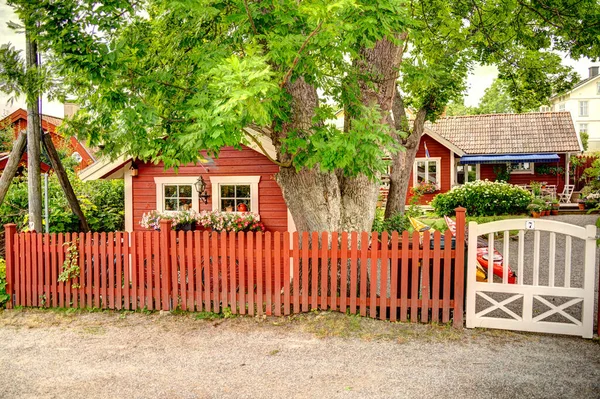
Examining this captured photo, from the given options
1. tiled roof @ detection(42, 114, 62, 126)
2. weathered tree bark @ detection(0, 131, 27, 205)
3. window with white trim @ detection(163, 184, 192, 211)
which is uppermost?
tiled roof @ detection(42, 114, 62, 126)

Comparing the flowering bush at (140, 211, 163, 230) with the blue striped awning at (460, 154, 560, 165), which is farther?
the blue striped awning at (460, 154, 560, 165)

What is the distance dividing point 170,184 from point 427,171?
1678 centimetres

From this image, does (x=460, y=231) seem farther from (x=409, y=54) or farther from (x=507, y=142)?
(x=507, y=142)

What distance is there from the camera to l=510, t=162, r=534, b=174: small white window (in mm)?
25172

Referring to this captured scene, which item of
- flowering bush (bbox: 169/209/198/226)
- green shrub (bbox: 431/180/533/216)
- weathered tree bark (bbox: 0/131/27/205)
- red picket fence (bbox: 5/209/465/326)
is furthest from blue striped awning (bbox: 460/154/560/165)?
weathered tree bark (bbox: 0/131/27/205)

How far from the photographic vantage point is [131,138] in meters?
6.43

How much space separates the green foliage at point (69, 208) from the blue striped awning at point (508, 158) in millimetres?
17800

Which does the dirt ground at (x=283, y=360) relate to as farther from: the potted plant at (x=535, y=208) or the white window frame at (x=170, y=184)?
the potted plant at (x=535, y=208)

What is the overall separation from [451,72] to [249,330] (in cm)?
898

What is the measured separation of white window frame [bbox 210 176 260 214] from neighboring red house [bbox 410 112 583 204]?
15.0 m

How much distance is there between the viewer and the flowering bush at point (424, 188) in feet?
77.6

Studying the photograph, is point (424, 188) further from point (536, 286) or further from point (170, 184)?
point (536, 286)

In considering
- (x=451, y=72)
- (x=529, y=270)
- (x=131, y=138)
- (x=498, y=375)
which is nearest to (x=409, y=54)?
(x=451, y=72)

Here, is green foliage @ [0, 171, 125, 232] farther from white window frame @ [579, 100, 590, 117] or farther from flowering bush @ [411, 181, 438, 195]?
white window frame @ [579, 100, 590, 117]
